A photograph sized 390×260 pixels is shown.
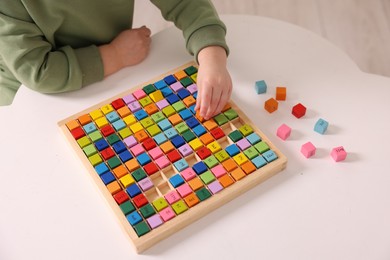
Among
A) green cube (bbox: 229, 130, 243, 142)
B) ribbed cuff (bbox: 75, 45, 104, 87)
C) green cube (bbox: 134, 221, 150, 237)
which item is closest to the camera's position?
green cube (bbox: 134, 221, 150, 237)

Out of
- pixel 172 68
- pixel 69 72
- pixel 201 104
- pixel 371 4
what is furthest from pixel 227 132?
pixel 371 4

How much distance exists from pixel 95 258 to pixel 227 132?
0.91 feet

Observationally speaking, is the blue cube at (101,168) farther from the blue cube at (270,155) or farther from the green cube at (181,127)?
the blue cube at (270,155)

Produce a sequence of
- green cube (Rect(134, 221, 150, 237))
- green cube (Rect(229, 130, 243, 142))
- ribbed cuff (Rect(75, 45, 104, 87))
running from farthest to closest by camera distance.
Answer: ribbed cuff (Rect(75, 45, 104, 87)), green cube (Rect(229, 130, 243, 142)), green cube (Rect(134, 221, 150, 237))

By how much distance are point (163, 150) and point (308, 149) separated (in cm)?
21

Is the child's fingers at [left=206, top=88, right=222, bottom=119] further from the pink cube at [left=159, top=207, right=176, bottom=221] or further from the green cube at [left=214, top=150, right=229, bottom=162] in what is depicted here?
the pink cube at [left=159, top=207, right=176, bottom=221]

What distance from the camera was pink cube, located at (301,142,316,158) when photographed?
2.39 ft

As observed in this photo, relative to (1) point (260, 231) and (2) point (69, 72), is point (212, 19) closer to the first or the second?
(2) point (69, 72)

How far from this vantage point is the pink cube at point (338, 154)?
719 millimetres

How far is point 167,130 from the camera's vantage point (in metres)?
0.76

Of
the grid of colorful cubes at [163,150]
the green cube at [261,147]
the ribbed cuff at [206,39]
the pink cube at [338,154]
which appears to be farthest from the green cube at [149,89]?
the pink cube at [338,154]

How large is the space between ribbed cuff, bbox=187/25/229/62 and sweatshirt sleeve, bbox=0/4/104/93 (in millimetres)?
165

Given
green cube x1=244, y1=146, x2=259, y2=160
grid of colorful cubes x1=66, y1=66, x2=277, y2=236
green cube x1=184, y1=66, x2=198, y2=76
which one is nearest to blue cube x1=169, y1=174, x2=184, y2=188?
grid of colorful cubes x1=66, y1=66, x2=277, y2=236

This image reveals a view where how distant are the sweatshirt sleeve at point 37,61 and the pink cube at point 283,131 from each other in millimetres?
323
